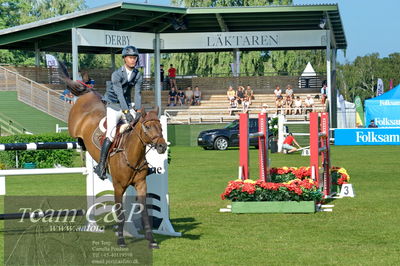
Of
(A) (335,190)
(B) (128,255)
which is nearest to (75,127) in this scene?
(B) (128,255)

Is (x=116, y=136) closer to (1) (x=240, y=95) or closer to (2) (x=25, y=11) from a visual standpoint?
(1) (x=240, y=95)

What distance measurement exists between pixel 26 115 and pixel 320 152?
26.7m

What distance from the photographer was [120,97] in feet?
34.8

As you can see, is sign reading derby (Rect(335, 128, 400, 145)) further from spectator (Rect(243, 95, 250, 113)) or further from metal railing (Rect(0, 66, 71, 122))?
metal railing (Rect(0, 66, 71, 122))

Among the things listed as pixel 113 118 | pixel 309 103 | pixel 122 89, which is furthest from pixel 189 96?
pixel 113 118

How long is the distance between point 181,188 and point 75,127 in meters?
7.66

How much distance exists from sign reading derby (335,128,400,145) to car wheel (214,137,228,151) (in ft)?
25.4

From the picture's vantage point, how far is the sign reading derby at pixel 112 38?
4209 cm

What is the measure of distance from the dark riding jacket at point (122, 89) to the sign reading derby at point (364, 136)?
33.3m

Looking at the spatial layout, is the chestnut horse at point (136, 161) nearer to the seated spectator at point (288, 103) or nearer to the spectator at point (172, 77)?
the seated spectator at point (288, 103)

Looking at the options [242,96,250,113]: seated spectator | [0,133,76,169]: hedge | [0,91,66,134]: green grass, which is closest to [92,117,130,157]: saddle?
[0,133,76,169]: hedge

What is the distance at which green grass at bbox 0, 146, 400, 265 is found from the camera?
9375 mm

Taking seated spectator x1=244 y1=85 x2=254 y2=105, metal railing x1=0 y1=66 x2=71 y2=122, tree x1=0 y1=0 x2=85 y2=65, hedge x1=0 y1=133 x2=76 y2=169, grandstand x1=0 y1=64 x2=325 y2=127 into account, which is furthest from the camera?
tree x1=0 y1=0 x2=85 y2=65

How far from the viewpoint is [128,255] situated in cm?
939
